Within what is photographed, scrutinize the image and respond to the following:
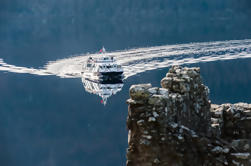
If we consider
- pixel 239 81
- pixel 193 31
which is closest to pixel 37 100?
pixel 239 81

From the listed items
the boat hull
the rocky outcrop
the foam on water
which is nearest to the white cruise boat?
the boat hull

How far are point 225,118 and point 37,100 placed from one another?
1095 inches

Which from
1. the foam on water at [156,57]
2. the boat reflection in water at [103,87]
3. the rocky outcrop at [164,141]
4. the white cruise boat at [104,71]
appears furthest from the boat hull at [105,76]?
the rocky outcrop at [164,141]

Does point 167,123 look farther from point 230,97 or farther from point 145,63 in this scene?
point 145,63

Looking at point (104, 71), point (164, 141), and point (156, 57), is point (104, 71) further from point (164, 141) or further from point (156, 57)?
point (164, 141)

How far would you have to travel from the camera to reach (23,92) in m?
40.3

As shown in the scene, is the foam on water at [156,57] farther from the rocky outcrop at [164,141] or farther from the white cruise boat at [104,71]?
the rocky outcrop at [164,141]

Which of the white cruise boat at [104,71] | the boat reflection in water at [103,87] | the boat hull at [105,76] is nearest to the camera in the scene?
the boat reflection in water at [103,87]

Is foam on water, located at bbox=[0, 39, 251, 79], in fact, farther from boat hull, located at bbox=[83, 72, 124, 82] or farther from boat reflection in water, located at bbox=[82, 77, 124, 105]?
boat reflection in water, located at bbox=[82, 77, 124, 105]

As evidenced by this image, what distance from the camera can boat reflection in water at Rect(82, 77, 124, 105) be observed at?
1456 inches

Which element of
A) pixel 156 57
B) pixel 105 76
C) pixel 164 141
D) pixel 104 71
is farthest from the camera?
pixel 156 57

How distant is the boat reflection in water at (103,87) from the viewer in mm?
36994

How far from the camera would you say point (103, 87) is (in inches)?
1598

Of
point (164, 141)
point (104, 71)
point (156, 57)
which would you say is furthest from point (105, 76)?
point (164, 141)
